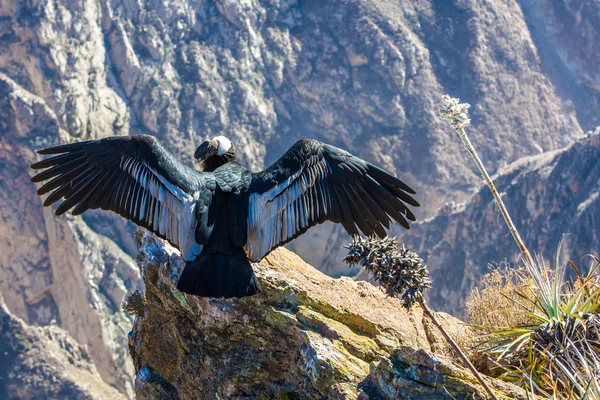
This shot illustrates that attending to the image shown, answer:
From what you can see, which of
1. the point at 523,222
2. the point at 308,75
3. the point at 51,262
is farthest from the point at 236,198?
the point at 308,75

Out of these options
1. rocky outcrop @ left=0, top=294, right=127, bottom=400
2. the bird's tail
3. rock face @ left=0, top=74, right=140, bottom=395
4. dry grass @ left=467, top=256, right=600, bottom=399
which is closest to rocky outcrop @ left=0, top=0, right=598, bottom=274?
rock face @ left=0, top=74, right=140, bottom=395

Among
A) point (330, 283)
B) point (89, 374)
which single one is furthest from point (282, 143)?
point (330, 283)

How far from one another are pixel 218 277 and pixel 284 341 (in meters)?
1.17

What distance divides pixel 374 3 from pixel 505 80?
1731 cm

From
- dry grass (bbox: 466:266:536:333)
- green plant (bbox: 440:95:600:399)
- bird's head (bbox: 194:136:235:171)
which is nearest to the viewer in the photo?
green plant (bbox: 440:95:600:399)

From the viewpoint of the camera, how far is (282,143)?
273ft

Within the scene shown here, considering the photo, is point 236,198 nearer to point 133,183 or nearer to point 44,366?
point 133,183

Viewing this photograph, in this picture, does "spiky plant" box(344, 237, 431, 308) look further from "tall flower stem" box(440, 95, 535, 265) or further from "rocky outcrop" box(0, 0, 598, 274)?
"rocky outcrop" box(0, 0, 598, 274)

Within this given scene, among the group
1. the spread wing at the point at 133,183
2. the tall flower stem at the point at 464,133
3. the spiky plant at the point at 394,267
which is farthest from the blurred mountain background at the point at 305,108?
the spiky plant at the point at 394,267

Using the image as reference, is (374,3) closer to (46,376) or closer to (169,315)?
(46,376)

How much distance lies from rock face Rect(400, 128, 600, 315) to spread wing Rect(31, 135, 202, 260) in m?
42.1

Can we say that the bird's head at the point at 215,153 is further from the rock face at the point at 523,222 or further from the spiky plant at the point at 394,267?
the rock face at the point at 523,222

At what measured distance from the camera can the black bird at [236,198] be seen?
7.71 metres

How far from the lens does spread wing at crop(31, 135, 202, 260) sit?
782cm
